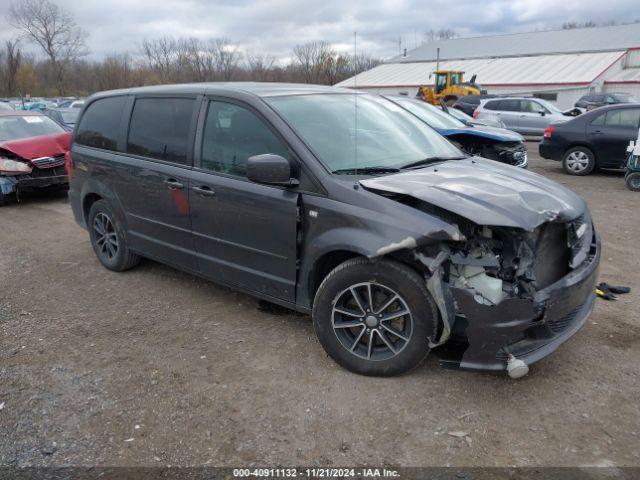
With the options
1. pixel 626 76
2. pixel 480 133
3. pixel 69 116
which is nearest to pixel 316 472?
pixel 480 133

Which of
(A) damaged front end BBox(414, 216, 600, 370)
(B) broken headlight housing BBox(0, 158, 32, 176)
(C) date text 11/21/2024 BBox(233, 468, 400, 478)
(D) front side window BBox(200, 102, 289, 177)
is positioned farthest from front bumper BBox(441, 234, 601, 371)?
(B) broken headlight housing BBox(0, 158, 32, 176)

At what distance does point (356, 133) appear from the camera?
12.4 feet

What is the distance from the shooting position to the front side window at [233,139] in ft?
12.0

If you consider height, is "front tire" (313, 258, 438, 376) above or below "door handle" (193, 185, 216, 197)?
below

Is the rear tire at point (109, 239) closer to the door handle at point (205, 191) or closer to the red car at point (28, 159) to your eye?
the door handle at point (205, 191)

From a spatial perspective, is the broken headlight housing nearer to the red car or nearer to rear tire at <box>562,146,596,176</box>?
the red car

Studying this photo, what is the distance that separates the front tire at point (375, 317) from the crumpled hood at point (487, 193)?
0.47 m

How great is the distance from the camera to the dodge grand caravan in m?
2.93

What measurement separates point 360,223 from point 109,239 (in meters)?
3.25

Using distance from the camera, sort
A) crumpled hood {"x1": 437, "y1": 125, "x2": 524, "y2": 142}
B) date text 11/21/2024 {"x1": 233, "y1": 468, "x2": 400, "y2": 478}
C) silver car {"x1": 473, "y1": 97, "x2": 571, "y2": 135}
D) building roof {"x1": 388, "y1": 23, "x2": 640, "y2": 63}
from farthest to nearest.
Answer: building roof {"x1": 388, "y1": 23, "x2": 640, "y2": 63} → silver car {"x1": 473, "y1": 97, "x2": 571, "y2": 135} → crumpled hood {"x1": 437, "y1": 125, "x2": 524, "y2": 142} → date text 11/21/2024 {"x1": 233, "y1": 468, "x2": 400, "y2": 478}

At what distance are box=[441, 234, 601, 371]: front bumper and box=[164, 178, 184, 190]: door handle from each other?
93.9 inches

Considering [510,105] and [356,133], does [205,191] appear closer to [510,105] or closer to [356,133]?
[356,133]

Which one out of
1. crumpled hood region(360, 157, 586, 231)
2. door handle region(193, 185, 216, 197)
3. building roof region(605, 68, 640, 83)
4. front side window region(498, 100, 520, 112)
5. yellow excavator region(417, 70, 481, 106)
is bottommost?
door handle region(193, 185, 216, 197)

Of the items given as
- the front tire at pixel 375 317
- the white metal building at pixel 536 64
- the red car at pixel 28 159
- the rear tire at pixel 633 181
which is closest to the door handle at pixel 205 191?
the front tire at pixel 375 317
